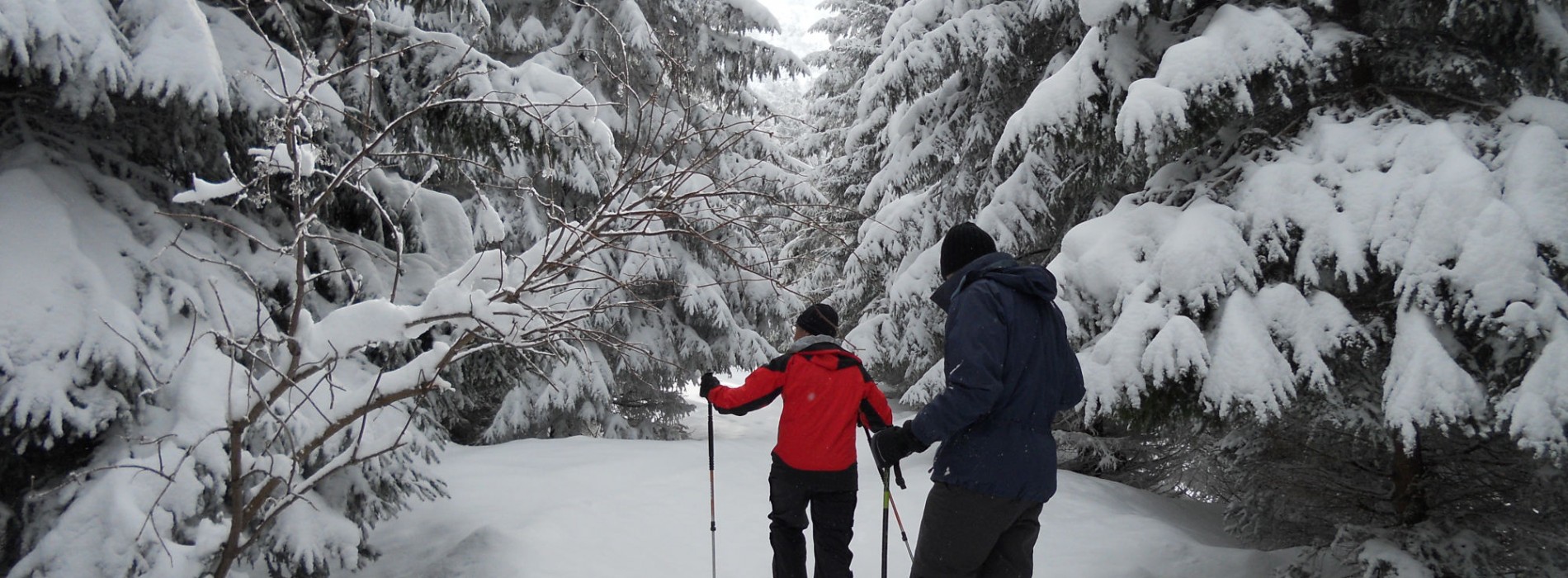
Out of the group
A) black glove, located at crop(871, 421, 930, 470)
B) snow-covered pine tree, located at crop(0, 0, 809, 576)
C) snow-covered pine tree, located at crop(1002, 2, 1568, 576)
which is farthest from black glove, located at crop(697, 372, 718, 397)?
snow-covered pine tree, located at crop(1002, 2, 1568, 576)

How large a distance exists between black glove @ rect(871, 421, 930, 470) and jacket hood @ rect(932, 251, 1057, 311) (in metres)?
0.55

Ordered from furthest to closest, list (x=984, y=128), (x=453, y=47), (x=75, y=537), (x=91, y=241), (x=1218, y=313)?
(x=984, y=128)
(x=453, y=47)
(x=1218, y=313)
(x=91, y=241)
(x=75, y=537)

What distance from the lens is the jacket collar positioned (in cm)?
293

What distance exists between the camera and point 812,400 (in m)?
3.87

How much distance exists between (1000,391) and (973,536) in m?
0.57

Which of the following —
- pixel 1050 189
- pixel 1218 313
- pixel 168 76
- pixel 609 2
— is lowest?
pixel 1218 313

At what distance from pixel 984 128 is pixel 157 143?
6233mm

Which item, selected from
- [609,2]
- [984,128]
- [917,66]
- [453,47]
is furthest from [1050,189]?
[609,2]

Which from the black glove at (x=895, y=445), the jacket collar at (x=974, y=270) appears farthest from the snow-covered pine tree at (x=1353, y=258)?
the black glove at (x=895, y=445)

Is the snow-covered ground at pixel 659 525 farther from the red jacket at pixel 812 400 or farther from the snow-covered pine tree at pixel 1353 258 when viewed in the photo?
the red jacket at pixel 812 400

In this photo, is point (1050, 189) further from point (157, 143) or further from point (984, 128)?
point (157, 143)

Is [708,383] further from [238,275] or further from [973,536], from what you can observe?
[238,275]

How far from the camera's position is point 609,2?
902 centimetres

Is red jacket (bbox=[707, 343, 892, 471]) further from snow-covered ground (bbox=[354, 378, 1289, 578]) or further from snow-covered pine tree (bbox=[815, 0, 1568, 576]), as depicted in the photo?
snow-covered ground (bbox=[354, 378, 1289, 578])
